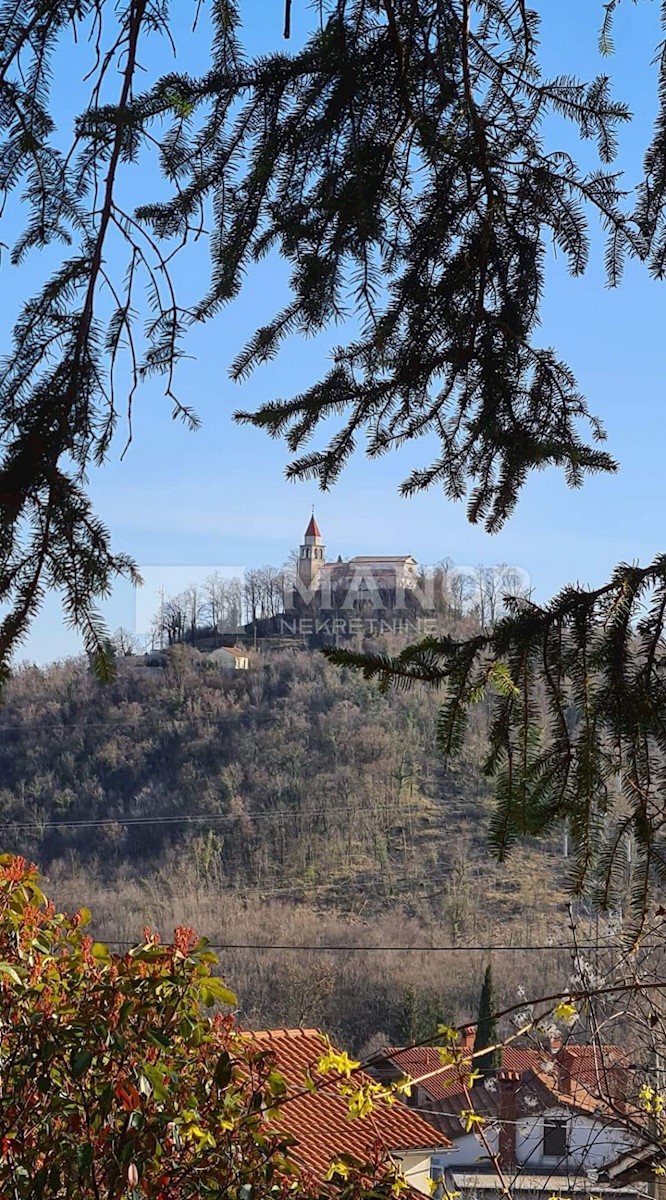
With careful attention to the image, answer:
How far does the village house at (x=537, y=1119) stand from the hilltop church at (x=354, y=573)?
15501mm

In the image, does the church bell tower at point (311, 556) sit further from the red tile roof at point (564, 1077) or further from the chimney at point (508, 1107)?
the chimney at point (508, 1107)

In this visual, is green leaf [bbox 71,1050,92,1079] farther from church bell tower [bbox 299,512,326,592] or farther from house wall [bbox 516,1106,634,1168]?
church bell tower [bbox 299,512,326,592]

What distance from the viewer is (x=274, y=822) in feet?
108

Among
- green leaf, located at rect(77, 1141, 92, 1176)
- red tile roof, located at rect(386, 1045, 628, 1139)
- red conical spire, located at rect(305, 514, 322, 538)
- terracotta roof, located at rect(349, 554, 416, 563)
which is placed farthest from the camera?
red conical spire, located at rect(305, 514, 322, 538)

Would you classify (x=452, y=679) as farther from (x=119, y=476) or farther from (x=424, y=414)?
(x=424, y=414)

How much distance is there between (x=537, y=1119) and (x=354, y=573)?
28.0 metres

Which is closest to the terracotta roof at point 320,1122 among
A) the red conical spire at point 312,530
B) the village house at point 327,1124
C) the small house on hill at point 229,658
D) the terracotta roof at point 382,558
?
the village house at point 327,1124

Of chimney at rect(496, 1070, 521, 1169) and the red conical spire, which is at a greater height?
the red conical spire

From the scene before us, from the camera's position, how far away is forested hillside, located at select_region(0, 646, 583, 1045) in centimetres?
2738

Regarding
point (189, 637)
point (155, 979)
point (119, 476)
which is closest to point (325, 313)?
point (119, 476)

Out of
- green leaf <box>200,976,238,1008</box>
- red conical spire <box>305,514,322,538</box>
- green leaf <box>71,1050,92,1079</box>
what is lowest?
green leaf <box>71,1050,92,1079</box>

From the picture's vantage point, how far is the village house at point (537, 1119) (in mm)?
1905

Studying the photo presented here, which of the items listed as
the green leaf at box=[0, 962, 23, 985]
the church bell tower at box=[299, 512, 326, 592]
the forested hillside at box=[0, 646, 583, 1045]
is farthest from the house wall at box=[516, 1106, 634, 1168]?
the church bell tower at box=[299, 512, 326, 592]

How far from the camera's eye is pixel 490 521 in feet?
5.58
